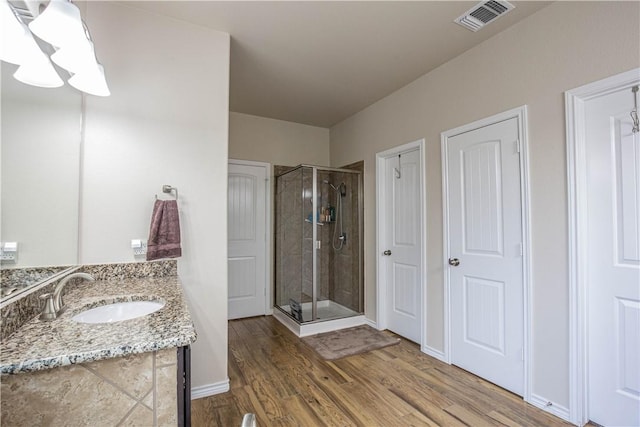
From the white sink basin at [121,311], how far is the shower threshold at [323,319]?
2.08m

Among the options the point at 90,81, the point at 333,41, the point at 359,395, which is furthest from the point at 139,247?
the point at 333,41

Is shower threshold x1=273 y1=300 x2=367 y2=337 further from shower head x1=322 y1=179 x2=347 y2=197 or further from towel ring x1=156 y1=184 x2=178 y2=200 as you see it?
towel ring x1=156 y1=184 x2=178 y2=200

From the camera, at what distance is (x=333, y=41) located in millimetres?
2377

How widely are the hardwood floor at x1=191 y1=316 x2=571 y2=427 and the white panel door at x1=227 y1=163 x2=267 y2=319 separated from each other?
1.07m

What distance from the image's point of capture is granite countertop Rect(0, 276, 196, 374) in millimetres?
838

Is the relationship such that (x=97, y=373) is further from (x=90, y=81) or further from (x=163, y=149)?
(x=163, y=149)

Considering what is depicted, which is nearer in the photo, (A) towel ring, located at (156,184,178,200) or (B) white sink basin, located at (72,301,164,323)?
(B) white sink basin, located at (72,301,164,323)

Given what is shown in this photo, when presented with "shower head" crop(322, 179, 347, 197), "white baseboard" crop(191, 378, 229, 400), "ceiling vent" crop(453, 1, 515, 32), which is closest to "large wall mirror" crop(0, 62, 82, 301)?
"white baseboard" crop(191, 378, 229, 400)

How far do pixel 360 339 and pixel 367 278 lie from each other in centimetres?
78

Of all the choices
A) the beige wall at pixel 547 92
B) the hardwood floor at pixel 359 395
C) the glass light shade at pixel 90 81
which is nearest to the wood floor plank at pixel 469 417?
the hardwood floor at pixel 359 395

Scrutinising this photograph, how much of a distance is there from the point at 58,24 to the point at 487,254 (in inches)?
114

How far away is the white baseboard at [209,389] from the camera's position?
83.5 inches

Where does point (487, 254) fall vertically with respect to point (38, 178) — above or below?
below

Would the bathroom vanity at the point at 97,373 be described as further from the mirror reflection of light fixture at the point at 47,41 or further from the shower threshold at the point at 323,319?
the shower threshold at the point at 323,319
